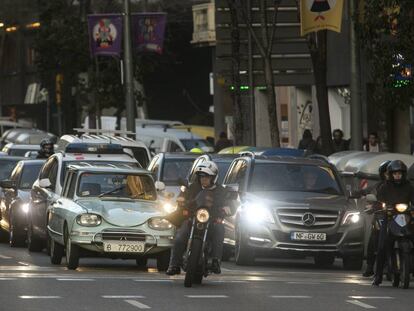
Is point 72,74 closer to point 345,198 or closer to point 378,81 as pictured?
point 378,81

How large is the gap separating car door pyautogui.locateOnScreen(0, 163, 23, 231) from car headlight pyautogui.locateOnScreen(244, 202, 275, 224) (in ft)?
23.0

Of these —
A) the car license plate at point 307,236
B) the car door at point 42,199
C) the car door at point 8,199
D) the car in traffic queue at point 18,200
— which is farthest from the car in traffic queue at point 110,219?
the car door at point 8,199

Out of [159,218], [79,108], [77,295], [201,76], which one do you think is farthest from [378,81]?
[201,76]

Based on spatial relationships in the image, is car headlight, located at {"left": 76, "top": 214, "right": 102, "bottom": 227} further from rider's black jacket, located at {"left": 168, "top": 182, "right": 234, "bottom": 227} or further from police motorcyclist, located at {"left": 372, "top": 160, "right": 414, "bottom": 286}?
police motorcyclist, located at {"left": 372, "top": 160, "right": 414, "bottom": 286}

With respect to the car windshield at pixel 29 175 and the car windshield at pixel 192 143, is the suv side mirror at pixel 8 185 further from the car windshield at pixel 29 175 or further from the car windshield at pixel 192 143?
the car windshield at pixel 192 143

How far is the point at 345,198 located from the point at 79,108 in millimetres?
43909

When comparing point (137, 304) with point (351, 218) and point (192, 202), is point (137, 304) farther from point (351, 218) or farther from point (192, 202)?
point (351, 218)

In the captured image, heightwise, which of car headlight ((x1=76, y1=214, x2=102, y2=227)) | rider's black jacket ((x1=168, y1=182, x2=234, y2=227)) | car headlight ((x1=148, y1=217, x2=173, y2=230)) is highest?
rider's black jacket ((x1=168, y1=182, x2=234, y2=227))

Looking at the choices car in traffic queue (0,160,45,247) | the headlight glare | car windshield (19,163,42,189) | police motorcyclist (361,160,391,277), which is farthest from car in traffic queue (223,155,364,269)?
car windshield (19,163,42,189)

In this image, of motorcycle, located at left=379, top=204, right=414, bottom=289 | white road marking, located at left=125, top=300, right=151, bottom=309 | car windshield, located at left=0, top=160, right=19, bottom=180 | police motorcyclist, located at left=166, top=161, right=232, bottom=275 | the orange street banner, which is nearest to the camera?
white road marking, located at left=125, top=300, right=151, bottom=309

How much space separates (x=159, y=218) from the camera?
70.8ft

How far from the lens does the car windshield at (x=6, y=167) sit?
34.1 m

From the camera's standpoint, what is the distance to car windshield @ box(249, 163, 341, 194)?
24594 mm

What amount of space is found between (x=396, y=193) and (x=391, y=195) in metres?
0.07
